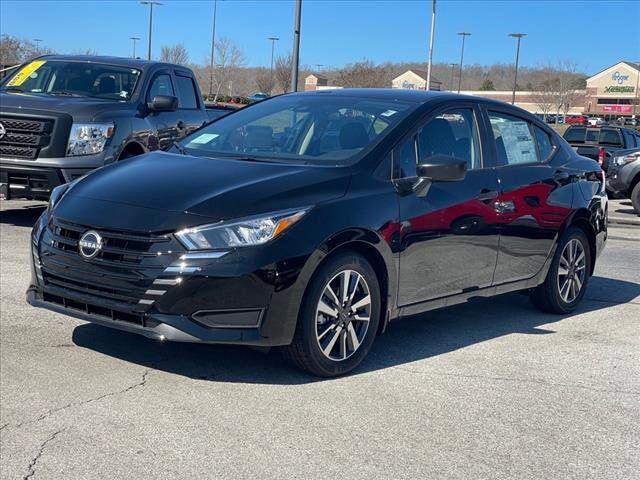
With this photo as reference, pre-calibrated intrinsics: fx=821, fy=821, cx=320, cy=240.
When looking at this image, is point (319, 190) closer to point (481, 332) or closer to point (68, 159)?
point (481, 332)

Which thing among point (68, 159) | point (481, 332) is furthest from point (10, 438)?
point (68, 159)

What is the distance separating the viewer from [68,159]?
9.11 meters

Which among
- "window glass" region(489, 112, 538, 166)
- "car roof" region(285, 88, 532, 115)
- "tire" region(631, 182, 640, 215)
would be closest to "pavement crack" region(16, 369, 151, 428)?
"car roof" region(285, 88, 532, 115)

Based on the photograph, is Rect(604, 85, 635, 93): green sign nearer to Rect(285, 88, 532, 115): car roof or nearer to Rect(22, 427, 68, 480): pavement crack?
Rect(285, 88, 532, 115): car roof

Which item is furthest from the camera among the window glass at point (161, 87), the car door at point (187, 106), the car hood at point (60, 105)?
the car door at point (187, 106)

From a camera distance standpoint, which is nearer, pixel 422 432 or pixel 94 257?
pixel 422 432

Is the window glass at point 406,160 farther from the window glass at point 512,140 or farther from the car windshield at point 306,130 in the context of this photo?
the window glass at point 512,140

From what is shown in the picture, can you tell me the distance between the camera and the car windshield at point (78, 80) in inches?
402

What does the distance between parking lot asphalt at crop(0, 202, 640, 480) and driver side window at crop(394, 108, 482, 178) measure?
1.25m

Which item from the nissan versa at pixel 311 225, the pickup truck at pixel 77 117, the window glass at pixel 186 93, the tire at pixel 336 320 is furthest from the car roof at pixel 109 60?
the tire at pixel 336 320

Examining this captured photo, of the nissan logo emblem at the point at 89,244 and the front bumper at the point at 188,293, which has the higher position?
the nissan logo emblem at the point at 89,244

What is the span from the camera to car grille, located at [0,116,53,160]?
30.0 feet

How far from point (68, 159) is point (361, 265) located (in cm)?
535

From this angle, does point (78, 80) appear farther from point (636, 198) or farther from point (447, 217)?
point (636, 198)
